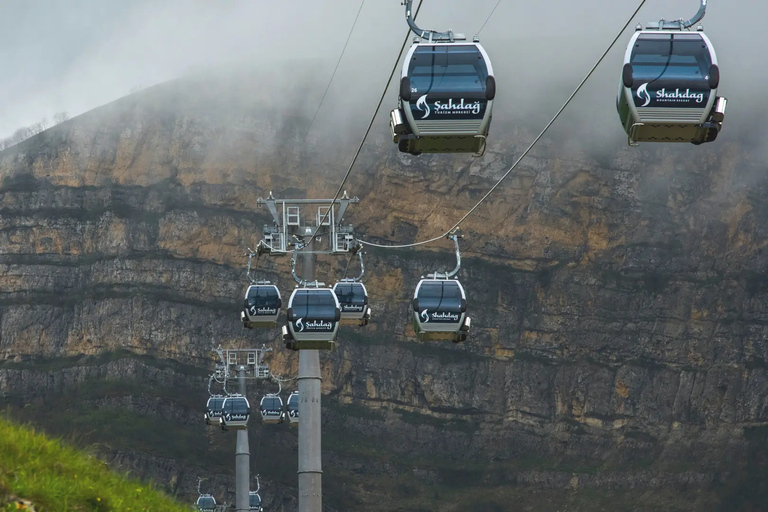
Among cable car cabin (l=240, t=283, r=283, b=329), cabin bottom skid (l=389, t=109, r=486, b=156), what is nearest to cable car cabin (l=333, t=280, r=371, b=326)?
cable car cabin (l=240, t=283, r=283, b=329)

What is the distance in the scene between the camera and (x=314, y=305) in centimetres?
2708

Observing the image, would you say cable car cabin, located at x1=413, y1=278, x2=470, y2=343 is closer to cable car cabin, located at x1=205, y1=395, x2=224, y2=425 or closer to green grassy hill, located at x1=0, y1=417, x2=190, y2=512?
green grassy hill, located at x1=0, y1=417, x2=190, y2=512

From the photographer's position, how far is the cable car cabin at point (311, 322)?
2689cm

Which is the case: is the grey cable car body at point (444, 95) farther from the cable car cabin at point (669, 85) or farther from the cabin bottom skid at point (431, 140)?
the cable car cabin at point (669, 85)

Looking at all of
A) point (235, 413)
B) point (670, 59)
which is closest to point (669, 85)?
point (670, 59)

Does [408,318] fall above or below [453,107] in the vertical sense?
below

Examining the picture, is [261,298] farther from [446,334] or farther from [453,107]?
[453,107]

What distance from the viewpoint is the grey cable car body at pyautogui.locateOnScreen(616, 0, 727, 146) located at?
14.3 m

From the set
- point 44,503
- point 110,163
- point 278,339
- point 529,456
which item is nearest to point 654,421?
point 529,456

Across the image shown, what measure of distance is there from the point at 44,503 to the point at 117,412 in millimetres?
78747

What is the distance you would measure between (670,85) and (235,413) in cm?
3107

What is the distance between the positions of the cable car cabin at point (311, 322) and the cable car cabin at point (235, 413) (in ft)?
54.5

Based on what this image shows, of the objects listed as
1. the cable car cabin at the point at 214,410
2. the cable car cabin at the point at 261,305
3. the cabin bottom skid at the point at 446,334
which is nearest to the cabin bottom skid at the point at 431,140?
the cabin bottom skid at the point at 446,334

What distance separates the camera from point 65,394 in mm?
93438
